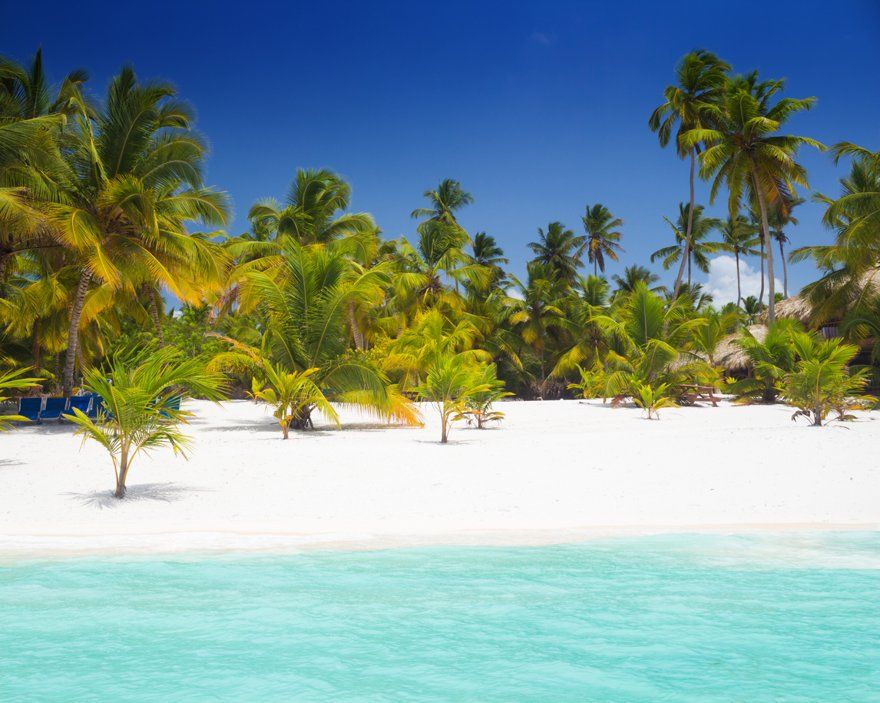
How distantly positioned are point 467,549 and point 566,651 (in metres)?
2.04

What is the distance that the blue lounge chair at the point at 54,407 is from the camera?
13.8 meters

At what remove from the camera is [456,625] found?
4.14 m

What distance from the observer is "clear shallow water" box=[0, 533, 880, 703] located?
134 inches

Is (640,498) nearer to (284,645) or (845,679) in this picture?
(845,679)

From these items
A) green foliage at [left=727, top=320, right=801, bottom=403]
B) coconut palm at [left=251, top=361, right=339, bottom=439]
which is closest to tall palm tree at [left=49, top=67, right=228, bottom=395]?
coconut palm at [left=251, top=361, right=339, bottom=439]

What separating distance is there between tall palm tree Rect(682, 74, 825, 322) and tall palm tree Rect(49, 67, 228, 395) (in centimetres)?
1846

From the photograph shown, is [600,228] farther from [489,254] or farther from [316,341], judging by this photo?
[316,341]

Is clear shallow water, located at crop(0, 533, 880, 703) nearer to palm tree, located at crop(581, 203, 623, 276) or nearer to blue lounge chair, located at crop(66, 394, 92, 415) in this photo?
Result: blue lounge chair, located at crop(66, 394, 92, 415)

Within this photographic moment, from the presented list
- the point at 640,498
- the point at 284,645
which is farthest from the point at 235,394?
the point at 284,645

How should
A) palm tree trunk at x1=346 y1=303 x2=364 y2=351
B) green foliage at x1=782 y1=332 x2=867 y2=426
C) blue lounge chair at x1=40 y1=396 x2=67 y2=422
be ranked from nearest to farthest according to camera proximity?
1. green foliage at x1=782 y1=332 x2=867 y2=426
2. blue lounge chair at x1=40 y1=396 x2=67 y2=422
3. palm tree trunk at x1=346 y1=303 x2=364 y2=351

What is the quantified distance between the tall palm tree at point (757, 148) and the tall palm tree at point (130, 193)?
1846 cm

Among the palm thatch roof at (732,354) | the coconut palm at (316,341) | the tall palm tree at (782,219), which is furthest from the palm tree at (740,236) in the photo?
the coconut palm at (316,341)

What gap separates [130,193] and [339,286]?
4829 millimetres

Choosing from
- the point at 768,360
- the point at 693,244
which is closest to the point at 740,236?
the point at 693,244
